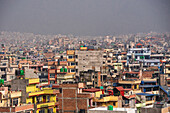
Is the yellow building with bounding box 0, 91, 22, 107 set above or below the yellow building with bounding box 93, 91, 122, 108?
above

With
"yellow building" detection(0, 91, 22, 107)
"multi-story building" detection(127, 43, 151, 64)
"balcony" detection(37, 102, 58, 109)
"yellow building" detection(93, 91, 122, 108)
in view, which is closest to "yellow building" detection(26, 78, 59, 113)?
"balcony" detection(37, 102, 58, 109)

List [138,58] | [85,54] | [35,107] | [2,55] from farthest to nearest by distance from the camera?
[2,55] → [138,58] → [85,54] → [35,107]

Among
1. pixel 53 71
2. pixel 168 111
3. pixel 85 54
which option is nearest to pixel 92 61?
pixel 85 54

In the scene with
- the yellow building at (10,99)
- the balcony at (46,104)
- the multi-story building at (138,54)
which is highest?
the multi-story building at (138,54)

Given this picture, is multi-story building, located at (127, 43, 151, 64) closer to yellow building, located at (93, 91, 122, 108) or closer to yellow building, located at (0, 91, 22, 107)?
yellow building, located at (93, 91, 122, 108)

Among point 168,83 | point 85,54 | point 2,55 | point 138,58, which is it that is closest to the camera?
point 168,83

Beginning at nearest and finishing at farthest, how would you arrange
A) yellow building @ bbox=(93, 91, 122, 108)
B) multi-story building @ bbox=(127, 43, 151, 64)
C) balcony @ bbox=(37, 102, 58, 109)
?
balcony @ bbox=(37, 102, 58, 109), yellow building @ bbox=(93, 91, 122, 108), multi-story building @ bbox=(127, 43, 151, 64)

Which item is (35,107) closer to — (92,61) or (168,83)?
(168,83)

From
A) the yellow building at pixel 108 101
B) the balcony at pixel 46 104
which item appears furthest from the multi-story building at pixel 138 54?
the balcony at pixel 46 104

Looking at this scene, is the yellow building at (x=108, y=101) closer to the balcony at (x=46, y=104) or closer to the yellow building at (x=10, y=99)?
the balcony at (x=46, y=104)
